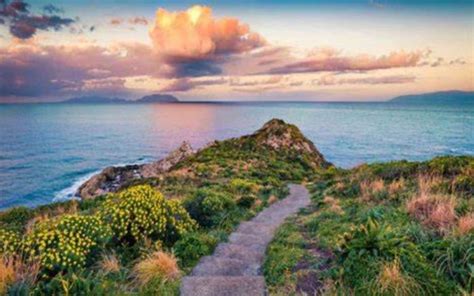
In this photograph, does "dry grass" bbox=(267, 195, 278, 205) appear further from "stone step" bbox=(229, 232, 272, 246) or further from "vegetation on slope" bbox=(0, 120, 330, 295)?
"stone step" bbox=(229, 232, 272, 246)

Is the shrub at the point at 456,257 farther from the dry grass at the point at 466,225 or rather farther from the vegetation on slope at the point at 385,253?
the dry grass at the point at 466,225

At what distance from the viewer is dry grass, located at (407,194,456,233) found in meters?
8.80

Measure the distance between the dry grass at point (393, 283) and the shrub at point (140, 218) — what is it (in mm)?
5568

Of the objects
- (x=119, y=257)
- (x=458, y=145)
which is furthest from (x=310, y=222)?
(x=458, y=145)

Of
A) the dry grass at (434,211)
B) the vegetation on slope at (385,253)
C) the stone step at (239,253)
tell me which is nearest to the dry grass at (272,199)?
the vegetation on slope at (385,253)

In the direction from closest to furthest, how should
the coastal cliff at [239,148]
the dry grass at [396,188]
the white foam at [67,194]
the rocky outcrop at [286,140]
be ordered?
1. the dry grass at [396,188]
2. the white foam at [67,194]
3. the coastal cliff at [239,148]
4. the rocky outcrop at [286,140]

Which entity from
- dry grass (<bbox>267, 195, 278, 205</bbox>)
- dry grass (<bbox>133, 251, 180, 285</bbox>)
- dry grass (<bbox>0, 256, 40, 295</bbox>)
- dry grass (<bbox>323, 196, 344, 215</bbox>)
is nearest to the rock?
dry grass (<bbox>267, 195, 278, 205</bbox>)

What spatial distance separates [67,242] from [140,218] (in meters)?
2.03

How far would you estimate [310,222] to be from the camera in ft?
42.2

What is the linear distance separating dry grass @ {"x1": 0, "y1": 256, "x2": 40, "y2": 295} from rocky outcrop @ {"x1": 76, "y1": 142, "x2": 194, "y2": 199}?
32.7 metres

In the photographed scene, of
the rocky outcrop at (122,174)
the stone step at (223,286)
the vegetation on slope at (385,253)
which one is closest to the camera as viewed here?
the vegetation on slope at (385,253)

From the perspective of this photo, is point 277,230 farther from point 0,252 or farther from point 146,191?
point 0,252

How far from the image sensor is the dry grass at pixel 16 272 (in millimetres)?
6501

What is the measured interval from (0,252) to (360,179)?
1651 cm
